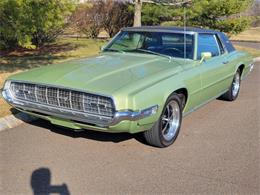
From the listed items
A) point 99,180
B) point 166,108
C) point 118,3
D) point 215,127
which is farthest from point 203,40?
point 118,3

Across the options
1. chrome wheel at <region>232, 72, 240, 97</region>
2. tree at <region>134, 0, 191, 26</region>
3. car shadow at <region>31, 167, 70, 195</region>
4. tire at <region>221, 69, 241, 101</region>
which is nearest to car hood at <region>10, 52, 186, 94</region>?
car shadow at <region>31, 167, 70, 195</region>

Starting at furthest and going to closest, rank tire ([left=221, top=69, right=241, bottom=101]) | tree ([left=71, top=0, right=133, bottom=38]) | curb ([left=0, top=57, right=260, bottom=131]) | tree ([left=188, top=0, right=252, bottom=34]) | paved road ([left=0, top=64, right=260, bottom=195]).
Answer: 1. tree ([left=71, top=0, right=133, bottom=38])
2. tree ([left=188, top=0, right=252, bottom=34])
3. tire ([left=221, top=69, right=241, bottom=101])
4. curb ([left=0, top=57, right=260, bottom=131])
5. paved road ([left=0, top=64, right=260, bottom=195])

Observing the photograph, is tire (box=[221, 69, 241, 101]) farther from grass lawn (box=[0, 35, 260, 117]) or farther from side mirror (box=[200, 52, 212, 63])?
grass lawn (box=[0, 35, 260, 117])

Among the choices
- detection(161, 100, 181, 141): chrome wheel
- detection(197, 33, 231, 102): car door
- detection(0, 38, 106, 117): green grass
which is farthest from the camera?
detection(0, 38, 106, 117): green grass

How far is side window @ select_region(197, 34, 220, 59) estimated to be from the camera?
18.8ft

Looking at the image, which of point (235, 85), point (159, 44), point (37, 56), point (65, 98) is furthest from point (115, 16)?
point (65, 98)

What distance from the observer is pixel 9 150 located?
4.45 meters

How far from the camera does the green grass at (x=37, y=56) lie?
9.21 metres

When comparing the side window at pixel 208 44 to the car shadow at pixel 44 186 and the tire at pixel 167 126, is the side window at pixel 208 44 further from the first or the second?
the car shadow at pixel 44 186

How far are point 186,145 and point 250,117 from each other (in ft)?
6.06

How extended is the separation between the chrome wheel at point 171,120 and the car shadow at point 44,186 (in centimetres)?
154

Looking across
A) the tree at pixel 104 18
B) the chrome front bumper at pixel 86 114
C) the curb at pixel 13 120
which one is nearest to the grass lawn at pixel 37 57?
the curb at pixel 13 120

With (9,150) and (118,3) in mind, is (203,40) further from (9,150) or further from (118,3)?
(118,3)

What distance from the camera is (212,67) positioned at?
566 cm
